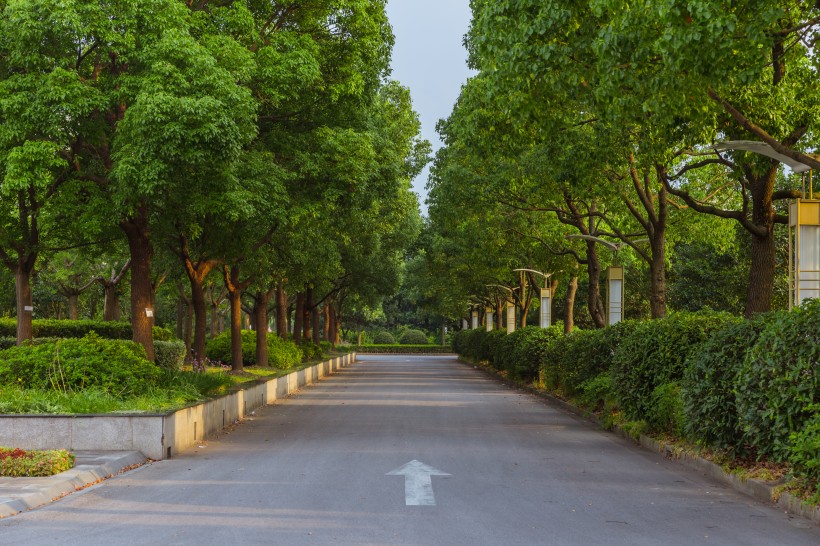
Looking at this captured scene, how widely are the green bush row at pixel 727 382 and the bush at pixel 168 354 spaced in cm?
1351

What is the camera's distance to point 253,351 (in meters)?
37.3

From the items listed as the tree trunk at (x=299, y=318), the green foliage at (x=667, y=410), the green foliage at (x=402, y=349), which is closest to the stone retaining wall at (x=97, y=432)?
the green foliage at (x=667, y=410)

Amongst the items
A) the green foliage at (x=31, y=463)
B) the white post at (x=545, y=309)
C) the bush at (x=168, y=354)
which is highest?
the white post at (x=545, y=309)

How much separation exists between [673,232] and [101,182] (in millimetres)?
17342

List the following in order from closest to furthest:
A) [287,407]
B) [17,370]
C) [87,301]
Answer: [17,370] < [287,407] < [87,301]

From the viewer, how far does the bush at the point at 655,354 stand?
49.3 ft

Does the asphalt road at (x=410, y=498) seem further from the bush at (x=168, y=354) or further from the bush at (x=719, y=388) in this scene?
the bush at (x=168, y=354)

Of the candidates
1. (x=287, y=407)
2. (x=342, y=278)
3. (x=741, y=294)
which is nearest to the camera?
(x=287, y=407)

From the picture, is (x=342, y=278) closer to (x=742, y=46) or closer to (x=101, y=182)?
(x=101, y=182)

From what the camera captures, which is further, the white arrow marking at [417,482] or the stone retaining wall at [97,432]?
the stone retaining wall at [97,432]

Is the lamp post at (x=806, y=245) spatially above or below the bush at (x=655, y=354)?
above

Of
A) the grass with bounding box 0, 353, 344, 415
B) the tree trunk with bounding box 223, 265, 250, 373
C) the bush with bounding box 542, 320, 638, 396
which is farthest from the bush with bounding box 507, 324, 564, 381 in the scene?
the grass with bounding box 0, 353, 344, 415

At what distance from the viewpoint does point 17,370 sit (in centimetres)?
1512

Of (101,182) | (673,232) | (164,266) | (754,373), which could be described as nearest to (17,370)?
(101,182)
